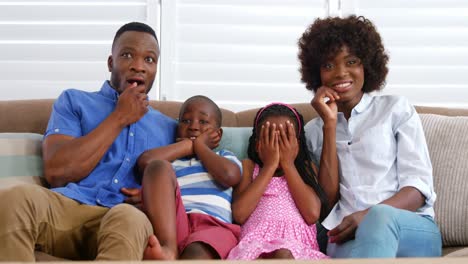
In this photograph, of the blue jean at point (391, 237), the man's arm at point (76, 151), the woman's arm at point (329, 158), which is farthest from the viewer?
the woman's arm at point (329, 158)

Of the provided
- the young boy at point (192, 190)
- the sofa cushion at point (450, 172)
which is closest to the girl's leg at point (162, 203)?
the young boy at point (192, 190)

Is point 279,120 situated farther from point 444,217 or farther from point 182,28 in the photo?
point 182,28

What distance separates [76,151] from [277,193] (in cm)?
56

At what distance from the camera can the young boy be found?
66.5 inches

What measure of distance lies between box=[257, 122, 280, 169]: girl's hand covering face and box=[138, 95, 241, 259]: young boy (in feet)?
0.26

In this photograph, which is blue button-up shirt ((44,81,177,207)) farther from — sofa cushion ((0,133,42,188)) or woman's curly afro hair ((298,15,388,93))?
woman's curly afro hair ((298,15,388,93))

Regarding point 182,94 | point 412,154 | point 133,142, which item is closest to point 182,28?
point 182,94

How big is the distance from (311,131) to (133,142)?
1.76 ft

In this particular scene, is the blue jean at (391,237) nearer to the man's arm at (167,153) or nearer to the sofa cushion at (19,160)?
the man's arm at (167,153)

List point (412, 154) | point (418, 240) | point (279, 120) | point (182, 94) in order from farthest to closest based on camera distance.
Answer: point (182, 94), point (279, 120), point (412, 154), point (418, 240)

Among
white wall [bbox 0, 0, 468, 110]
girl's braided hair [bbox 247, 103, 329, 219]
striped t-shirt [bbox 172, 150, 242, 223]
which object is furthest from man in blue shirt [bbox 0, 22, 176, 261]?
white wall [bbox 0, 0, 468, 110]

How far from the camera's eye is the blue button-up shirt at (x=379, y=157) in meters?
1.91

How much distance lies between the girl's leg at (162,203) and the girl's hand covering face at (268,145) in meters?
0.33

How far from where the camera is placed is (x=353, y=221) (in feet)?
5.86
